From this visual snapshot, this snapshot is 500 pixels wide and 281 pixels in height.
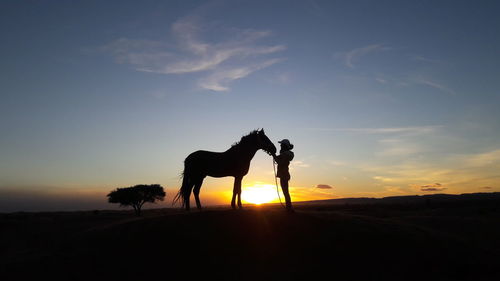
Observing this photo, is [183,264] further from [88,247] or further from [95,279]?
[88,247]

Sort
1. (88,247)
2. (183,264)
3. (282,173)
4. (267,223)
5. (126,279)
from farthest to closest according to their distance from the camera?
(282,173) < (267,223) < (88,247) < (183,264) < (126,279)

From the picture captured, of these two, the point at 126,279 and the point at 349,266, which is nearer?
the point at 126,279

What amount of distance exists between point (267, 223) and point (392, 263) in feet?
12.2

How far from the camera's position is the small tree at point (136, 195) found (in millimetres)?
54750

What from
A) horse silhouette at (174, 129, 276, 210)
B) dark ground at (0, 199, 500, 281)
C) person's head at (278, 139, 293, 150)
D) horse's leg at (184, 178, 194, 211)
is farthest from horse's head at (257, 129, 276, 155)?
horse's leg at (184, 178, 194, 211)

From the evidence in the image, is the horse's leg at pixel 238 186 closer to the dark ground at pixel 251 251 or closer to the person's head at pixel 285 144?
the dark ground at pixel 251 251

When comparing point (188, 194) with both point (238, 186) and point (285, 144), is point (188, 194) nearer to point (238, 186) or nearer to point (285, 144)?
point (238, 186)

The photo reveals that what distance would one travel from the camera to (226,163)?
45.2ft

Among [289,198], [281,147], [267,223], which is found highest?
[281,147]

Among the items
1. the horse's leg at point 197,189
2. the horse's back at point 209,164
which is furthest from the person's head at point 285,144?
the horse's leg at point 197,189

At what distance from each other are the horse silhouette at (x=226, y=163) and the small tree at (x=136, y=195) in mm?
42732

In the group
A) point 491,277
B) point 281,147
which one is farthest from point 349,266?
point 281,147

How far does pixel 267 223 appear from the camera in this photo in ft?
37.6

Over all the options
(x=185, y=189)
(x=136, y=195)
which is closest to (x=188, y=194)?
(x=185, y=189)
